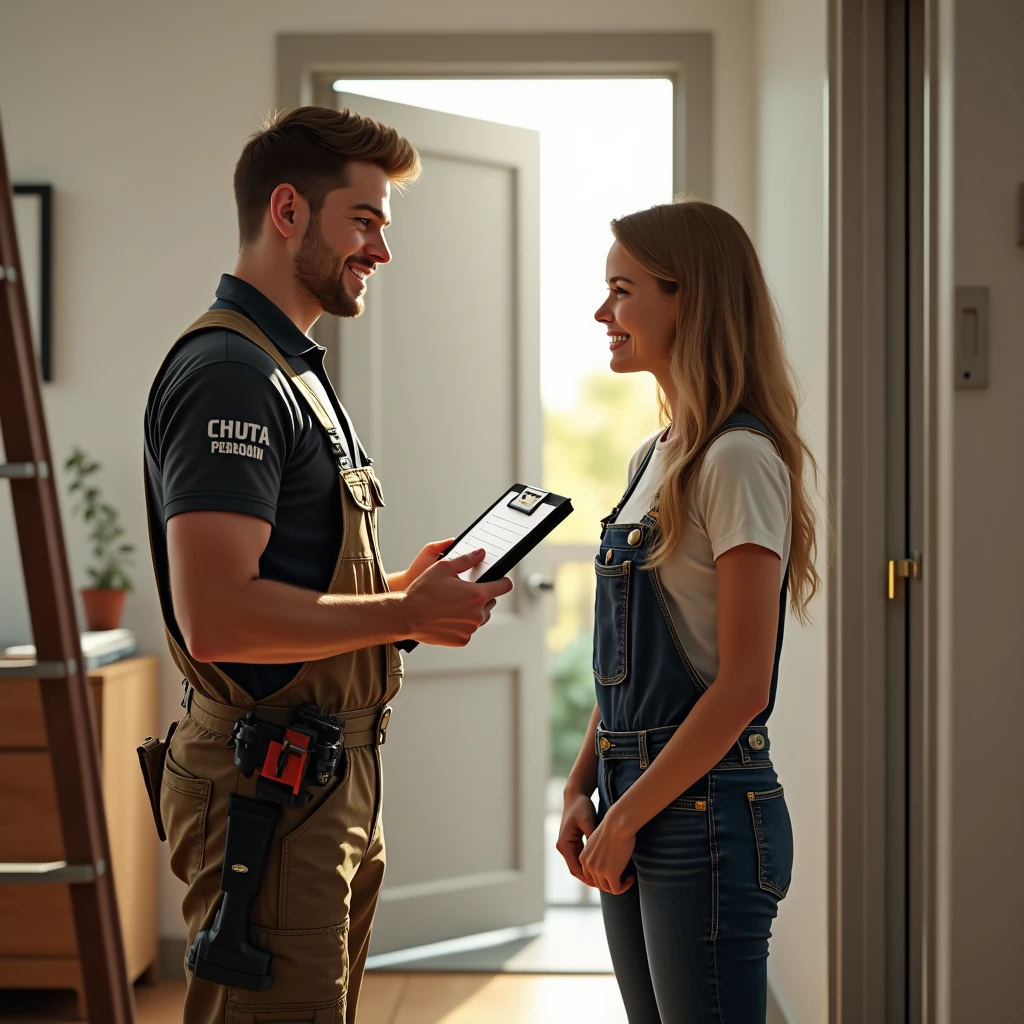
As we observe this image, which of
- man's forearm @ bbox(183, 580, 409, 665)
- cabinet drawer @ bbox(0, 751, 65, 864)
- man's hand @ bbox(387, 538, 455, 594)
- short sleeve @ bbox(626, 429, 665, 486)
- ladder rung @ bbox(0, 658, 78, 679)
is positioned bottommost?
cabinet drawer @ bbox(0, 751, 65, 864)

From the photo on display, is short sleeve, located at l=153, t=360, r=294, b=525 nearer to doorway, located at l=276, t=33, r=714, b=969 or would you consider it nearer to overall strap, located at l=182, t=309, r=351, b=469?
overall strap, located at l=182, t=309, r=351, b=469

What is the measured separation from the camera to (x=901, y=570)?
207 cm

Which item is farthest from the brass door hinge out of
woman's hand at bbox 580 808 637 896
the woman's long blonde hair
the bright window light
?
the bright window light

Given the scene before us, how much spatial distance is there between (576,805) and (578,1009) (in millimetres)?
1581

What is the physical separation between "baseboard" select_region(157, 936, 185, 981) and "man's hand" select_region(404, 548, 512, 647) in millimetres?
2003

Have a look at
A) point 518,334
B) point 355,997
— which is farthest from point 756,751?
point 518,334

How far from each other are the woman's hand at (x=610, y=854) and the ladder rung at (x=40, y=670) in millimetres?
676

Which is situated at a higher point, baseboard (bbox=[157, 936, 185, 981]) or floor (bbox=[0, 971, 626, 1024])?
baseboard (bbox=[157, 936, 185, 981])

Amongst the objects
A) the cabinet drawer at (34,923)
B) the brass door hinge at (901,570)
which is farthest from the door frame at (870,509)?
the cabinet drawer at (34,923)

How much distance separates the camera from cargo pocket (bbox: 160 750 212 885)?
1.45 meters

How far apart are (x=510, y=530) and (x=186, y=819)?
0.59 metres

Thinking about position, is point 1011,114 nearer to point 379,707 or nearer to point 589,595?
point 379,707

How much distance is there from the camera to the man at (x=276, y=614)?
4.47 ft

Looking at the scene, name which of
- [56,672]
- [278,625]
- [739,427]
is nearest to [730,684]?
[739,427]
